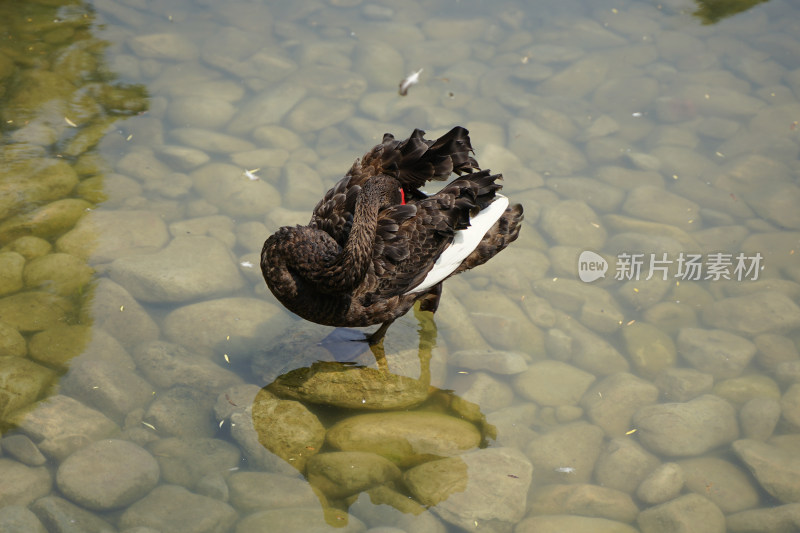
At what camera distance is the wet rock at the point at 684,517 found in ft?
15.6

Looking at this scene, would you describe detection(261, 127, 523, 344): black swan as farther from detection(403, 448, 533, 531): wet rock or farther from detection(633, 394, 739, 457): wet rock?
detection(633, 394, 739, 457): wet rock

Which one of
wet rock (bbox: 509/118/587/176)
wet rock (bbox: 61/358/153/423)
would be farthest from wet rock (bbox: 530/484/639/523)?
wet rock (bbox: 509/118/587/176)

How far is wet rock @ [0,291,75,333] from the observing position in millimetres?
5523

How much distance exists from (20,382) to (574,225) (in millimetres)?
5277

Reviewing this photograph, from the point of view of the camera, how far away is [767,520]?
15.6 ft

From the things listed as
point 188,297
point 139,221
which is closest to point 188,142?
point 139,221

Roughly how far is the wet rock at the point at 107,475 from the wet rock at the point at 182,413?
0.28 meters

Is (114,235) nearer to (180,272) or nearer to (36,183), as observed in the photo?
(180,272)

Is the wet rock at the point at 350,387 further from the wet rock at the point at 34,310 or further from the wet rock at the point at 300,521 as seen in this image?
the wet rock at the point at 34,310

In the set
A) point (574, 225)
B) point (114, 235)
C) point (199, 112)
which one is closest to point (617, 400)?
point (574, 225)

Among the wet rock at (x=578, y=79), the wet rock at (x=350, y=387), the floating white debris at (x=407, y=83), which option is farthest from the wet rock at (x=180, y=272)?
the wet rock at (x=578, y=79)

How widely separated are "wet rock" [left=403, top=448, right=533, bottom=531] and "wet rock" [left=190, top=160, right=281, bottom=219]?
11.2 feet

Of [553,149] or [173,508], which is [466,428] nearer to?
[173,508]

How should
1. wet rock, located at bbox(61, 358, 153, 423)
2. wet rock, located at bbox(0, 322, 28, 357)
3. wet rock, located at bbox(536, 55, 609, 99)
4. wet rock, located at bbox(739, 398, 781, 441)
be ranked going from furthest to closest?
wet rock, located at bbox(536, 55, 609, 99), wet rock, located at bbox(739, 398, 781, 441), wet rock, located at bbox(0, 322, 28, 357), wet rock, located at bbox(61, 358, 153, 423)
